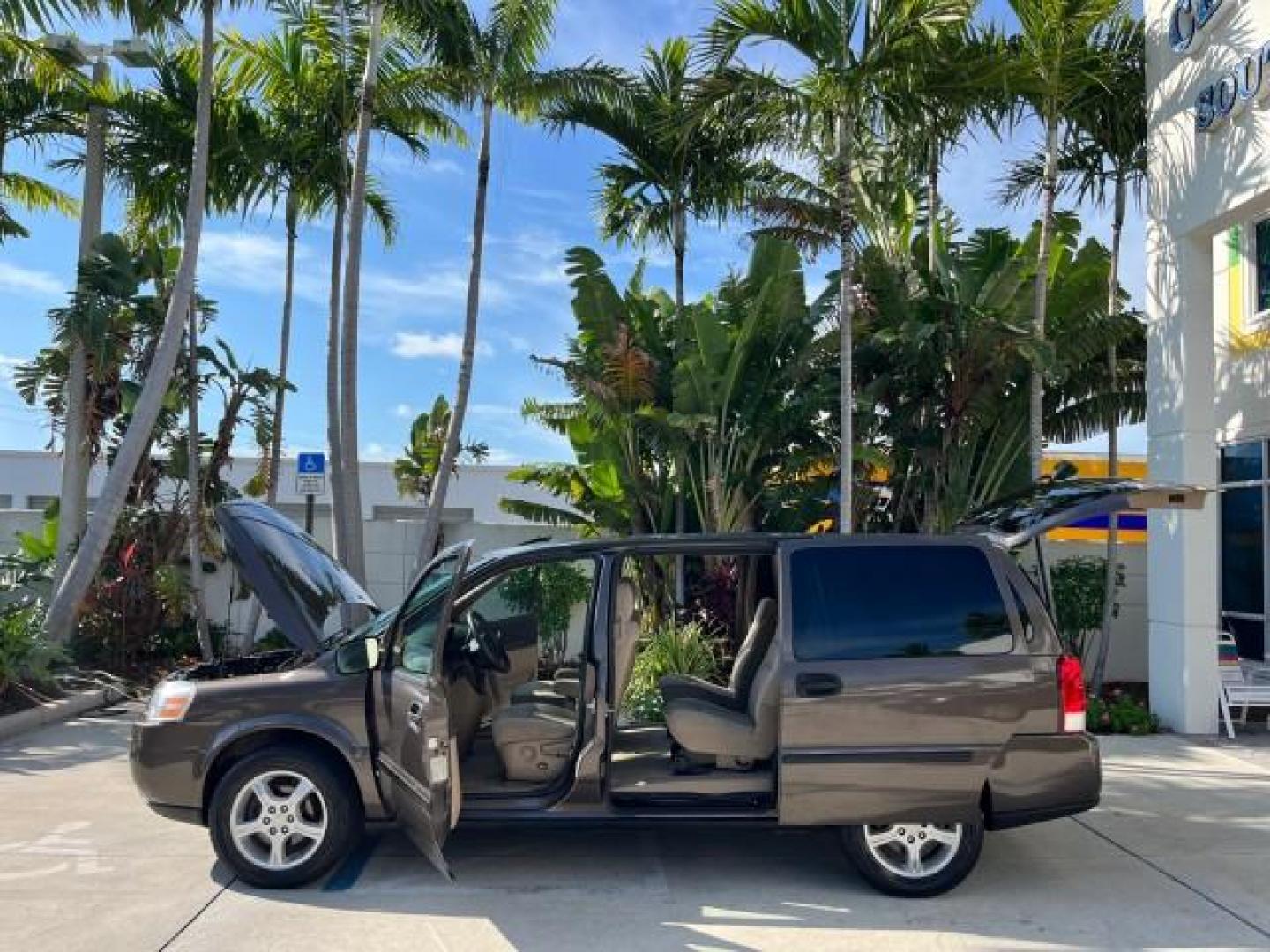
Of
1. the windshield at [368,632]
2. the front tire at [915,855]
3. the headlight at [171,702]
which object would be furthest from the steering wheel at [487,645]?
the front tire at [915,855]

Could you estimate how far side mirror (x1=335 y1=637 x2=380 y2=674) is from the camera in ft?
17.4

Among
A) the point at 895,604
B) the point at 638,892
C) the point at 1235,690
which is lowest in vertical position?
the point at 638,892

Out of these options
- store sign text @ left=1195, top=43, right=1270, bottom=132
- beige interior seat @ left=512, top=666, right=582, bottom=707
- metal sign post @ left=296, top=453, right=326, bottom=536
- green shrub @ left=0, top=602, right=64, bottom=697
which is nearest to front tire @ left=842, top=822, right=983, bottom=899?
beige interior seat @ left=512, top=666, right=582, bottom=707

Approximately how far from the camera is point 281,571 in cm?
574

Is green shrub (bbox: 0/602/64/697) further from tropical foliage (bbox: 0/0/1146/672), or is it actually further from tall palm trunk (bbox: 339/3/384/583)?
tall palm trunk (bbox: 339/3/384/583)

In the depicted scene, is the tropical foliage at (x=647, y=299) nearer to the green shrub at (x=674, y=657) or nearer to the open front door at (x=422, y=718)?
the green shrub at (x=674, y=657)

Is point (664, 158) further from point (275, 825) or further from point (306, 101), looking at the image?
point (275, 825)

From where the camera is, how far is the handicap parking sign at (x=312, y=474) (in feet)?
39.8

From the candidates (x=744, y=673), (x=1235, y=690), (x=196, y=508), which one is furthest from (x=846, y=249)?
(x=196, y=508)

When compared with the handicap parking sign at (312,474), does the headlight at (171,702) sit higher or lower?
lower

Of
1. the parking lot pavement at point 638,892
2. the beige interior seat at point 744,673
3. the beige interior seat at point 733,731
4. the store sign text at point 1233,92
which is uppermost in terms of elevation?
the store sign text at point 1233,92

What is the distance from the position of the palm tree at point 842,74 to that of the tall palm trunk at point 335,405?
18.7 feet

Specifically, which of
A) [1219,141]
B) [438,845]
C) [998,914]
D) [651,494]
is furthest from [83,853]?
[1219,141]

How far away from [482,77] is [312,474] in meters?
5.15
